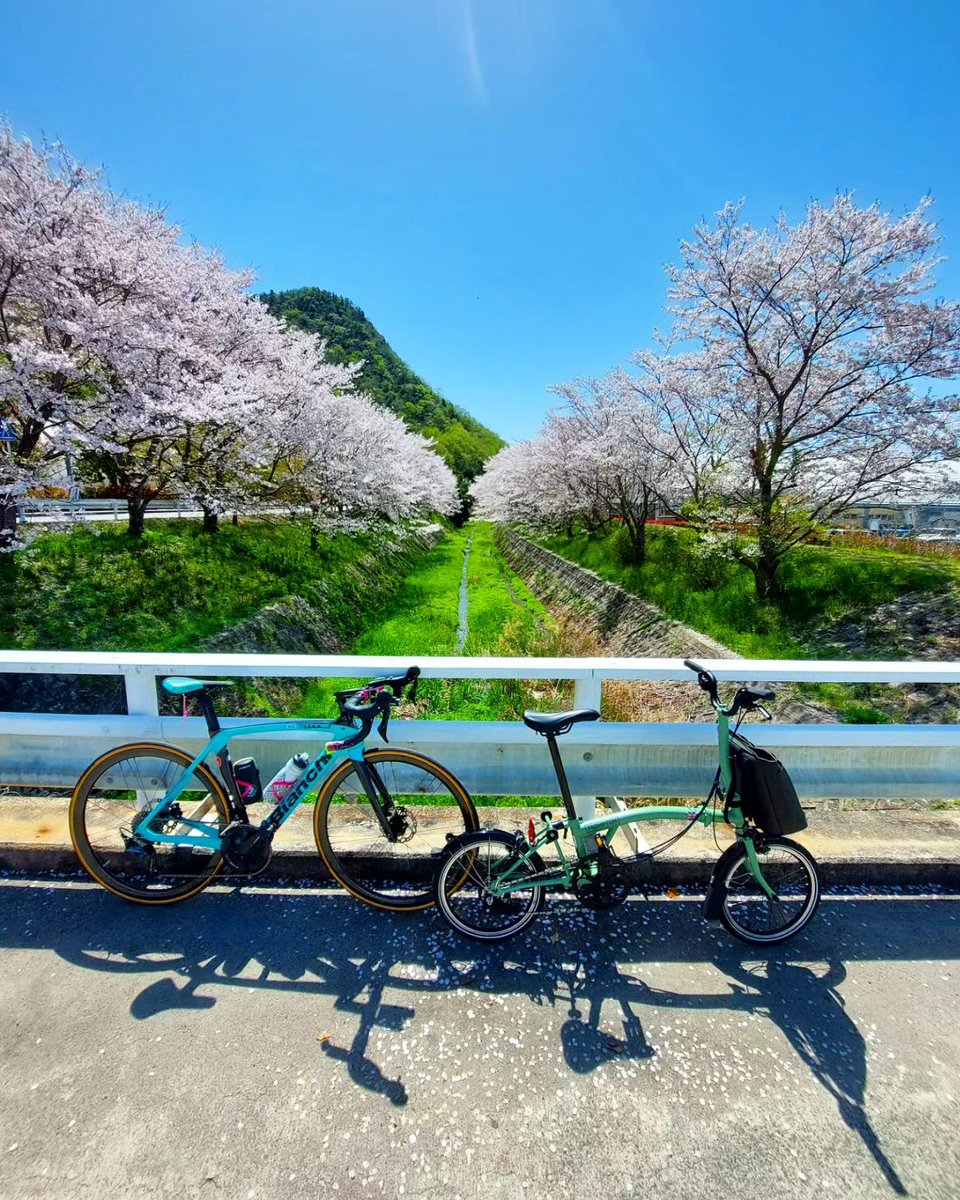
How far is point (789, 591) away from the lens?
11570 millimetres

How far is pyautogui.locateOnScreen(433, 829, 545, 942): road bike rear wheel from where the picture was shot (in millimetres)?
2590

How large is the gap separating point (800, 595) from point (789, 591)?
0.96ft

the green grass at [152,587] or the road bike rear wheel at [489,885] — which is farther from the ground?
the green grass at [152,587]

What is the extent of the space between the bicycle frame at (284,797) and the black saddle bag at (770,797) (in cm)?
186

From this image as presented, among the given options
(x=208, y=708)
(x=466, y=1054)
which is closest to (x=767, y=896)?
(x=466, y=1054)

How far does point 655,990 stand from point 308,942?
5.40 ft

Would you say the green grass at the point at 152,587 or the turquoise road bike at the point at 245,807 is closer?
the turquoise road bike at the point at 245,807

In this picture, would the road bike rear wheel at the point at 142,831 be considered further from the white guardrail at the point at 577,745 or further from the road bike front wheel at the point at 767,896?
the road bike front wheel at the point at 767,896

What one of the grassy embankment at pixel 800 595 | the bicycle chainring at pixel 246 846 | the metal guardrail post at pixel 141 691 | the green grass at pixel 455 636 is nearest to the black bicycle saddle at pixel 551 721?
the green grass at pixel 455 636

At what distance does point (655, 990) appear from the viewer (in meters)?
2.36

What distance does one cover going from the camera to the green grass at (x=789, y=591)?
10.4 metres

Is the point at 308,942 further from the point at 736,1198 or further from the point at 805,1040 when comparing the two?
the point at 805,1040

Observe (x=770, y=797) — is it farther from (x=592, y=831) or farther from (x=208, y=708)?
(x=208, y=708)

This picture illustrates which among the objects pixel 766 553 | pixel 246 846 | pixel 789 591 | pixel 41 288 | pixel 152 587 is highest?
pixel 41 288
